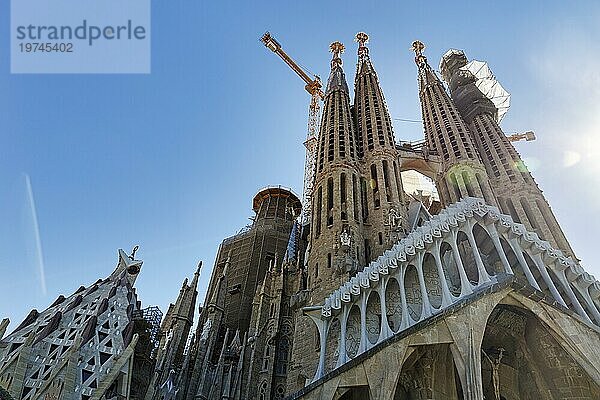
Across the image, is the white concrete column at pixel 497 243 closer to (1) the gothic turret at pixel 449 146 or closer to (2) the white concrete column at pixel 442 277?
(2) the white concrete column at pixel 442 277

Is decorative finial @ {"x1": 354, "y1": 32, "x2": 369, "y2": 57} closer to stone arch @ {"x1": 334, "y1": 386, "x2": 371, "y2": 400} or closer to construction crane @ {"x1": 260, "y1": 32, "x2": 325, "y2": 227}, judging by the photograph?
construction crane @ {"x1": 260, "y1": 32, "x2": 325, "y2": 227}

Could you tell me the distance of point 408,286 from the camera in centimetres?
2127

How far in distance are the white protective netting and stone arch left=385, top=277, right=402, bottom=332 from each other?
1208 inches

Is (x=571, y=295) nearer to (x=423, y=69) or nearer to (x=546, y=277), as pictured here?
(x=546, y=277)

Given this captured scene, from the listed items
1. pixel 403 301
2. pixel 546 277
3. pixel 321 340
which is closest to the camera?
pixel 403 301

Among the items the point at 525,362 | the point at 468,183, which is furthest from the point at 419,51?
the point at 525,362

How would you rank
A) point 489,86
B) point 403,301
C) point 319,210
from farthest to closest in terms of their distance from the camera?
1. point 489,86
2. point 319,210
3. point 403,301

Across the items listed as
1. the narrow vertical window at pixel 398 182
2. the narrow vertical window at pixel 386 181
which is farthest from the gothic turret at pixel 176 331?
the narrow vertical window at pixel 398 182

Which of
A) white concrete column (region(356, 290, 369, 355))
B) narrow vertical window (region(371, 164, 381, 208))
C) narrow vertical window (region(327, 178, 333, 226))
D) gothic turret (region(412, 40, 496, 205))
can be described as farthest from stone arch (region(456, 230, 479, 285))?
gothic turret (region(412, 40, 496, 205))

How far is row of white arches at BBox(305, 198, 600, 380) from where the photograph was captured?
19.9 metres

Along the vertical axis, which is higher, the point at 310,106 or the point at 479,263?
the point at 310,106

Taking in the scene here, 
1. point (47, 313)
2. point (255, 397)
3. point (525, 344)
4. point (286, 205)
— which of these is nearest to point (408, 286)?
point (525, 344)

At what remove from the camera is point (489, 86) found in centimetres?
4794

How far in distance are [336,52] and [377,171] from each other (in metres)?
19.6
